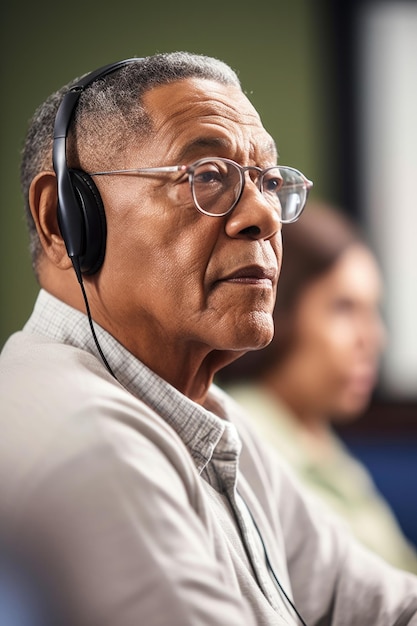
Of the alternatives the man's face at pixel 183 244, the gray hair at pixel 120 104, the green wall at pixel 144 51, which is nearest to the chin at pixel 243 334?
the man's face at pixel 183 244

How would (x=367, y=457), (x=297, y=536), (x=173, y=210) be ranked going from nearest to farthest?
1. (x=173, y=210)
2. (x=297, y=536)
3. (x=367, y=457)

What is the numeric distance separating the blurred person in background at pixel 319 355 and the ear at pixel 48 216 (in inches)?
45.0

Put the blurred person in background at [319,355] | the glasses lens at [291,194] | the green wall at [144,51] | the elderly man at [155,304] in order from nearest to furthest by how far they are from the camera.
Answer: the elderly man at [155,304], the glasses lens at [291,194], the blurred person in background at [319,355], the green wall at [144,51]

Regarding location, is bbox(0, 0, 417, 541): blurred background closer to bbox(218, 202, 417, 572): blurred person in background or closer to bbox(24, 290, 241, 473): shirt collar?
bbox(218, 202, 417, 572): blurred person in background

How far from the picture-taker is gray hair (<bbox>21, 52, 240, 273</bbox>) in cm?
102

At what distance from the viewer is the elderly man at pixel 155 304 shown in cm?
81

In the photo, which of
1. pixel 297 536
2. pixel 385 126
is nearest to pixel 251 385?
pixel 297 536

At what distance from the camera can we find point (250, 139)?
106 centimetres

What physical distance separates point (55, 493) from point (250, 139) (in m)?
0.48

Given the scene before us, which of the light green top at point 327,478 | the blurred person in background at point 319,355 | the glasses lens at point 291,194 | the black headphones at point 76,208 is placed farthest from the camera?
the blurred person in background at point 319,355

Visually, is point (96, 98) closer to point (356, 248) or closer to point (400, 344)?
point (356, 248)

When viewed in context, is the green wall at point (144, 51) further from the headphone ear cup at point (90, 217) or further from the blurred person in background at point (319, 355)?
the headphone ear cup at point (90, 217)

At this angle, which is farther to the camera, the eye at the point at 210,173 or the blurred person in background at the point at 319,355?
the blurred person in background at the point at 319,355

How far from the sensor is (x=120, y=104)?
103 centimetres
